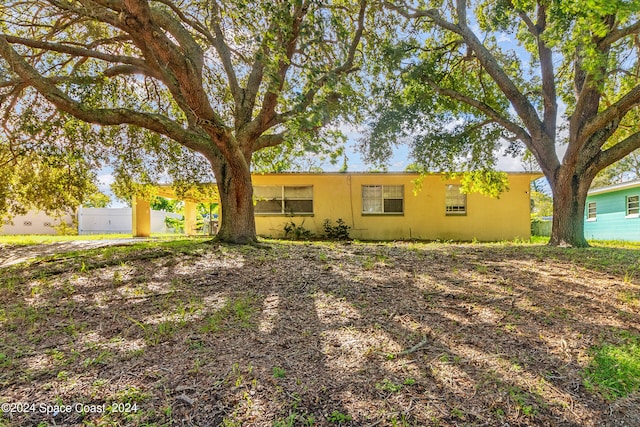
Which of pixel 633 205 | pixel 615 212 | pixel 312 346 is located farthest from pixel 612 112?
pixel 615 212

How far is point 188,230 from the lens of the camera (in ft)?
57.2

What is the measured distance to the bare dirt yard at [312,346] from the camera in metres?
1.93

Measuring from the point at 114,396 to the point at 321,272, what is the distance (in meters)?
2.92

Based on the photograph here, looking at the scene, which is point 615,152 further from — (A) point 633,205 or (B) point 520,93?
(A) point 633,205

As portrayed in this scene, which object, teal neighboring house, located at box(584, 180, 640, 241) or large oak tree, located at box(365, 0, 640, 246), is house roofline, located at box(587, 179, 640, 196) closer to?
teal neighboring house, located at box(584, 180, 640, 241)

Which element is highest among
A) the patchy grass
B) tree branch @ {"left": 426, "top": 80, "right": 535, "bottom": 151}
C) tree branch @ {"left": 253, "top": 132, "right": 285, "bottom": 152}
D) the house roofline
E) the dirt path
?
tree branch @ {"left": 426, "top": 80, "right": 535, "bottom": 151}

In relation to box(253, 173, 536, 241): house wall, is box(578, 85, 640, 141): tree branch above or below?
above

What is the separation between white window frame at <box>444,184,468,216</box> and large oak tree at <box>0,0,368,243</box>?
7135mm

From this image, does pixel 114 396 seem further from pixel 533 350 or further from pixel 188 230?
pixel 188 230

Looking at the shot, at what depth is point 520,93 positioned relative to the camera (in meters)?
7.38

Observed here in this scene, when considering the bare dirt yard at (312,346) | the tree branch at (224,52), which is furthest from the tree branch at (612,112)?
the tree branch at (224,52)

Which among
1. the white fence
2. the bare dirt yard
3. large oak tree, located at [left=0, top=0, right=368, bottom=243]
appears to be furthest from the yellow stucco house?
the white fence

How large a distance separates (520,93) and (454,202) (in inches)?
239

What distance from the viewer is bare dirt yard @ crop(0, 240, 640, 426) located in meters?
1.93
